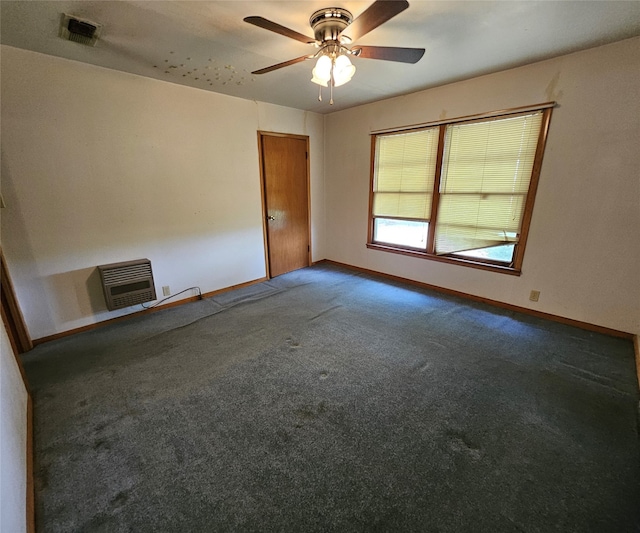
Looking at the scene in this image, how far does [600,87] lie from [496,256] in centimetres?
168

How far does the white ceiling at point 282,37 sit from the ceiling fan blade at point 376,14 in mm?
235

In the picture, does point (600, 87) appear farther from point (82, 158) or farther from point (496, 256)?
point (82, 158)

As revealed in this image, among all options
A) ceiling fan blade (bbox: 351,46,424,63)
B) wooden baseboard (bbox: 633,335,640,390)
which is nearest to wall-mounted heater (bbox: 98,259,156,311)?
ceiling fan blade (bbox: 351,46,424,63)

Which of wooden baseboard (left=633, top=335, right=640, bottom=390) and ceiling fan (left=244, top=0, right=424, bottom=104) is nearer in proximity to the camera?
ceiling fan (left=244, top=0, right=424, bottom=104)

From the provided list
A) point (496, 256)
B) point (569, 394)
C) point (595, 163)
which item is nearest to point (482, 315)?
point (496, 256)

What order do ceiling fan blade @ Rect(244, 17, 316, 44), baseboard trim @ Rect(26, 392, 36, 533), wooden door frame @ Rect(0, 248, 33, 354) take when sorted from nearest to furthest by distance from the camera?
baseboard trim @ Rect(26, 392, 36, 533) → ceiling fan blade @ Rect(244, 17, 316, 44) → wooden door frame @ Rect(0, 248, 33, 354)

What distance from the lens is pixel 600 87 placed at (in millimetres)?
2396

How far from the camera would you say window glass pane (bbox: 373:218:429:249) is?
3.87 m

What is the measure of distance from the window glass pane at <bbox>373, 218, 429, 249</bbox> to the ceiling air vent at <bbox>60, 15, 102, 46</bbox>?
11.6 ft

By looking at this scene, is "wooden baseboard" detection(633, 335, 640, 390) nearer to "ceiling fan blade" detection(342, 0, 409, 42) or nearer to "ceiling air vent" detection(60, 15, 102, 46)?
"ceiling fan blade" detection(342, 0, 409, 42)

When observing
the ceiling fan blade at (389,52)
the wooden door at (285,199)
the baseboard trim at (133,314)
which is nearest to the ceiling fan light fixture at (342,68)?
the ceiling fan blade at (389,52)

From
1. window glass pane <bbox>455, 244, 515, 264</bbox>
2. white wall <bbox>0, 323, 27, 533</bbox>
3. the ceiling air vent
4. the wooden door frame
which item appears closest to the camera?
white wall <bbox>0, 323, 27, 533</bbox>

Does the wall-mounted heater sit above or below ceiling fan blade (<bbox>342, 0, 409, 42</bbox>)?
below

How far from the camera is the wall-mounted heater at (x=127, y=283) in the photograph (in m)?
2.80
